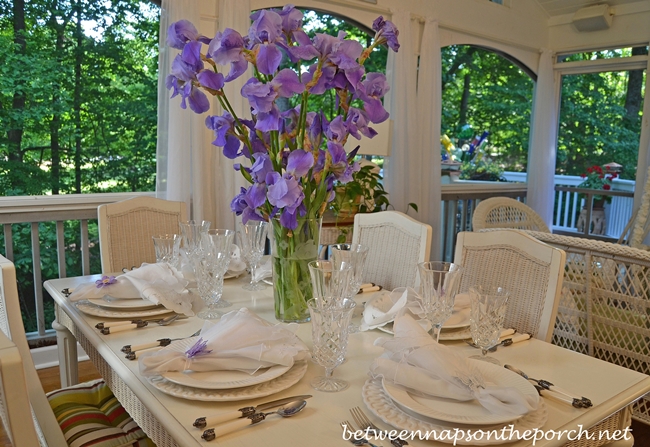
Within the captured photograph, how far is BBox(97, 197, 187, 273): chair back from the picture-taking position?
7.61ft

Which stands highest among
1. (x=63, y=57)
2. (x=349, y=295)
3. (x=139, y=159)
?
(x=63, y=57)

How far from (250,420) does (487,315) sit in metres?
0.59

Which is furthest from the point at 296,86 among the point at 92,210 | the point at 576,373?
the point at 92,210

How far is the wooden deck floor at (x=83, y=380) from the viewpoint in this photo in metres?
2.22

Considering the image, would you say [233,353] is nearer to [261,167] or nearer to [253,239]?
[261,167]

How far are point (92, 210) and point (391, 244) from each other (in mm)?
1991

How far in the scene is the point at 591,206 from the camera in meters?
5.80

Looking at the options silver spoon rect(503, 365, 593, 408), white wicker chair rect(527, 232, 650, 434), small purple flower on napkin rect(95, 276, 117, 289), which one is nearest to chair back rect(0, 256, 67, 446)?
small purple flower on napkin rect(95, 276, 117, 289)

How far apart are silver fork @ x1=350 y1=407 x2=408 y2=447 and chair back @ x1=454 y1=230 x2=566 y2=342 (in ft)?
2.48

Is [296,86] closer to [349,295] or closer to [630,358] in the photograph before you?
[349,295]

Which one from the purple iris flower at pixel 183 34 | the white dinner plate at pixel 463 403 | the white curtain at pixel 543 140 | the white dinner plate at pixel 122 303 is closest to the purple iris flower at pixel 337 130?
the purple iris flower at pixel 183 34

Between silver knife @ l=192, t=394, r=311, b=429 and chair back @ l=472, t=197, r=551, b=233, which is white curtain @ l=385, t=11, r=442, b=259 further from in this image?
silver knife @ l=192, t=394, r=311, b=429

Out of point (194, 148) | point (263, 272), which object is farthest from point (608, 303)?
point (194, 148)

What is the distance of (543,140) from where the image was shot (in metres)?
5.70
